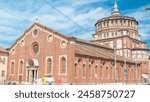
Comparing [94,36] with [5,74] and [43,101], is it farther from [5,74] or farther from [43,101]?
[43,101]

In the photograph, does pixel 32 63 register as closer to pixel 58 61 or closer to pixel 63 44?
pixel 58 61

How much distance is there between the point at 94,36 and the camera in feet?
236

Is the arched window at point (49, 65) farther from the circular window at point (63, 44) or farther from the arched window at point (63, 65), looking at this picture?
the circular window at point (63, 44)

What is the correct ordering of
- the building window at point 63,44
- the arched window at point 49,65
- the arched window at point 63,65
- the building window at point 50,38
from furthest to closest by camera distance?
the building window at point 50,38, the arched window at point 49,65, the building window at point 63,44, the arched window at point 63,65

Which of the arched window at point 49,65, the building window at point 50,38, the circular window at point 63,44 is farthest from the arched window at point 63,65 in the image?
the building window at point 50,38

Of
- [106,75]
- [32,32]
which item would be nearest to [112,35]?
[106,75]

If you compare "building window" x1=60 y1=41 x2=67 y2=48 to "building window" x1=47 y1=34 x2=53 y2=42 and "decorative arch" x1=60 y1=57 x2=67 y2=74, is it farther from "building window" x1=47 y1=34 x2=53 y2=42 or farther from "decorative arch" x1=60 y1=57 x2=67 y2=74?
"building window" x1=47 y1=34 x2=53 y2=42

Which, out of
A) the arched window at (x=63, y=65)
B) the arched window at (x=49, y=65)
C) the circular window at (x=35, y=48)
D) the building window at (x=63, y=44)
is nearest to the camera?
the arched window at (x=63, y=65)

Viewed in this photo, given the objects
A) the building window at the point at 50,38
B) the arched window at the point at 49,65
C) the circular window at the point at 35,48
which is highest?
the building window at the point at 50,38

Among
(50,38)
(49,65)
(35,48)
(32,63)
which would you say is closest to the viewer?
(49,65)

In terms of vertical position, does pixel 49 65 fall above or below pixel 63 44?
below


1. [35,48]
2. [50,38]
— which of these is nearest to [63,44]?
[50,38]

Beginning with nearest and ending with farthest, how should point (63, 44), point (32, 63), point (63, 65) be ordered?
point (63, 65)
point (63, 44)
point (32, 63)

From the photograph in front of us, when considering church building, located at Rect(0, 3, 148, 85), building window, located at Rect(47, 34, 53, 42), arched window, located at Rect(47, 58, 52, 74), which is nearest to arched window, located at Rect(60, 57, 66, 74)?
church building, located at Rect(0, 3, 148, 85)
